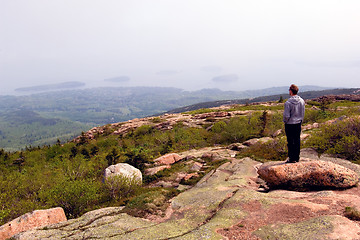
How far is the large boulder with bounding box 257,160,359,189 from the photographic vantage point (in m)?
10.4

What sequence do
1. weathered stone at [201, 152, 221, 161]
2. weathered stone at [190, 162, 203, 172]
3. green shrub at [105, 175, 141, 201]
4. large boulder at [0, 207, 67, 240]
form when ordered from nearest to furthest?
large boulder at [0, 207, 67, 240], green shrub at [105, 175, 141, 201], weathered stone at [190, 162, 203, 172], weathered stone at [201, 152, 221, 161]

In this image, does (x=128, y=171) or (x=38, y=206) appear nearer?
(x=38, y=206)

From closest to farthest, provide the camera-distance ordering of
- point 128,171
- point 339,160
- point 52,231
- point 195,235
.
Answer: point 195,235 → point 52,231 → point 339,160 → point 128,171

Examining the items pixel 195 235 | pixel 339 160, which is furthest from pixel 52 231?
pixel 339 160

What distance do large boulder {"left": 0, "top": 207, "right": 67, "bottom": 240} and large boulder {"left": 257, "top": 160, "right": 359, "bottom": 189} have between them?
14234 millimetres

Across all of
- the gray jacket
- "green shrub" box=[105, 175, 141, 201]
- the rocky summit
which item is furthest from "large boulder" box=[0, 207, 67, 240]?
the gray jacket

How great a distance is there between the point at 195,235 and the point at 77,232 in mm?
5912

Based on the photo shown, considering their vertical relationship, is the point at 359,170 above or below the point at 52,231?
above

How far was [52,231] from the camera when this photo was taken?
9570 mm

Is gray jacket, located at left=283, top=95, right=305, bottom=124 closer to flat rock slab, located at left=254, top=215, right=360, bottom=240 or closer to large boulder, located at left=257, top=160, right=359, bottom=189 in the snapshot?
large boulder, located at left=257, top=160, right=359, bottom=189

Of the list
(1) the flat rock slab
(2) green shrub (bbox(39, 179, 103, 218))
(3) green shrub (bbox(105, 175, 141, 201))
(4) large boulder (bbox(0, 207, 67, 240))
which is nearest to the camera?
(1) the flat rock slab

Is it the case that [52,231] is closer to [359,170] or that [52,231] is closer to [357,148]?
[359,170]

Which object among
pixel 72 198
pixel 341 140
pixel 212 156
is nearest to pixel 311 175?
pixel 341 140

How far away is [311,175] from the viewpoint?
1085 cm
